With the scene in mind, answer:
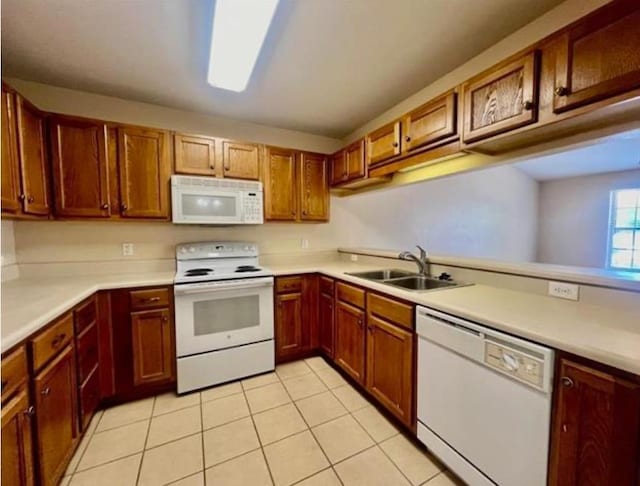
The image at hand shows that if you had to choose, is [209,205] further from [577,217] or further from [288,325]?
[577,217]

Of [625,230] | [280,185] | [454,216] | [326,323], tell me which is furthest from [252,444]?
[625,230]

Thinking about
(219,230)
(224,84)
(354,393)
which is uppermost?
(224,84)

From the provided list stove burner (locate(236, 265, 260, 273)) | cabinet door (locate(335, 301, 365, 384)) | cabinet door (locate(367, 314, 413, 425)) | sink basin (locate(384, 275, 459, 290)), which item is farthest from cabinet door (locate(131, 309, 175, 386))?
sink basin (locate(384, 275, 459, 290))

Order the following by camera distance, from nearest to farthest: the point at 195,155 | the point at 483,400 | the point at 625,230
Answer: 1. the point at 483,400
2. the point at 195,155
3. the point at 625,230

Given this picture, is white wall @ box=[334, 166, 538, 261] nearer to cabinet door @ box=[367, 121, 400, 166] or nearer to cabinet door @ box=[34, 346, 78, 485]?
cabinet door @ box=[367, 121, 400, 166]

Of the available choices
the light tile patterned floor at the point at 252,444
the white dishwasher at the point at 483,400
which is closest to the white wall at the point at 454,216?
the white dishwasher at the point at 483,400

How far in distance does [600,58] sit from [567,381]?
124 centimetres

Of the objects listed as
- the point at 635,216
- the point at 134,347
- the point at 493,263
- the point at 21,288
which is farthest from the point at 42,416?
the point at 635,216

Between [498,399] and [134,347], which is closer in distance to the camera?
[498,399]

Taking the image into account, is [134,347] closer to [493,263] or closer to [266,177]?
[266,177]

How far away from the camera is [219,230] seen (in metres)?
2.85

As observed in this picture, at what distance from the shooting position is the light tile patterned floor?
56.6 inches

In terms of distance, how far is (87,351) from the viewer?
1748mm

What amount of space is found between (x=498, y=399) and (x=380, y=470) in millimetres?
780
